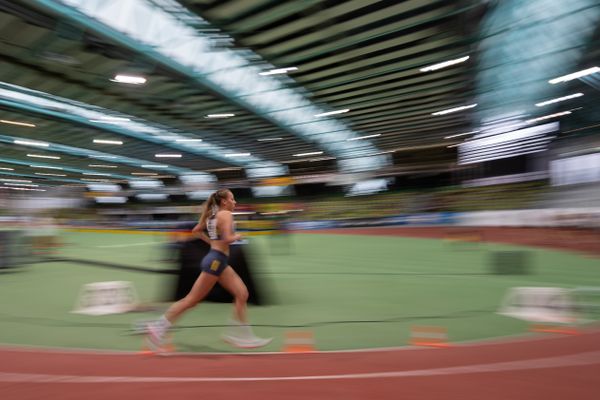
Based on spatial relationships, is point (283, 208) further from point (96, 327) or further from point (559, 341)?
point (559, 341)

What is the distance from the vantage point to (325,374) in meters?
3.29

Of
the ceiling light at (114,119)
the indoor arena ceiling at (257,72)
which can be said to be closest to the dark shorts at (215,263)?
the indoor arena ceiling at (257,72)

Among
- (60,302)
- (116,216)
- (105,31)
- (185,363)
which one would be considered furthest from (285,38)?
(116,216)

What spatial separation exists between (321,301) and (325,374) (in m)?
2.90

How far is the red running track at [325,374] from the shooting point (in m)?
2.98

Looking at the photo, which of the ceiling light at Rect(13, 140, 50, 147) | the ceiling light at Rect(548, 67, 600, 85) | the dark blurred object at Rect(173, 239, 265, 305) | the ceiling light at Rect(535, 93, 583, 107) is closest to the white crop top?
the dark blurred object at Rect(173, 239, 265, 305)

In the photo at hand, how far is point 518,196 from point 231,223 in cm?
2505

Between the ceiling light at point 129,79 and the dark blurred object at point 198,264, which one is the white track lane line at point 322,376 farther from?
the ceiling light at point 129,79

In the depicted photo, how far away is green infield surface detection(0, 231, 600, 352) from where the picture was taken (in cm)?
443

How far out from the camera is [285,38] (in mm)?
13344

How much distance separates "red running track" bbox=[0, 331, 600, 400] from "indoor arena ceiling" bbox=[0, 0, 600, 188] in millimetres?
10192

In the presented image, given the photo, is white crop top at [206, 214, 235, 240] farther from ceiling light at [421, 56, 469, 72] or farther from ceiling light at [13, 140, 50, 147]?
ceiling light at [13, 140, 50, 147]

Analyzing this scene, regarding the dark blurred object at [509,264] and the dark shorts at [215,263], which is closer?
the dark shorts at [215,263]

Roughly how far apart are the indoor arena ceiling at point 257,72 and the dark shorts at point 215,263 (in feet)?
31.4
